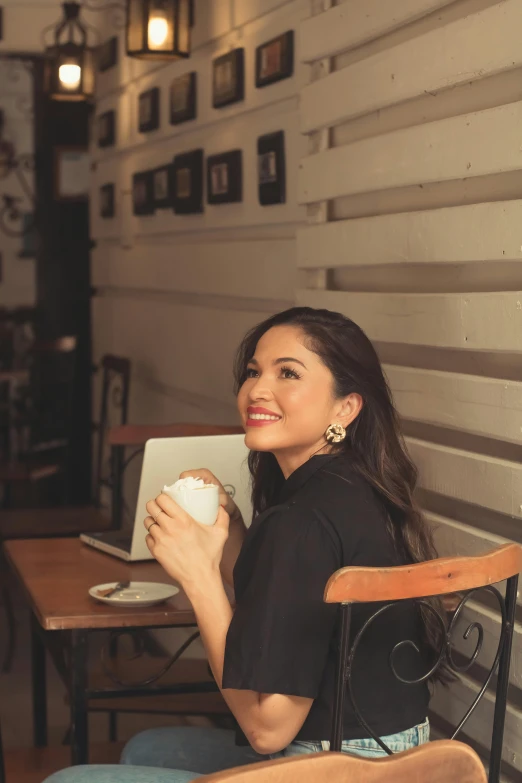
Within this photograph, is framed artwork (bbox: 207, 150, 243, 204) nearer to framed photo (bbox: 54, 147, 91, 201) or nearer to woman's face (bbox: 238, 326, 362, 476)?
woman's face (bbox: 238, 326, 362, 476)

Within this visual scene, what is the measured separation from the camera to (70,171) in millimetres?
6402

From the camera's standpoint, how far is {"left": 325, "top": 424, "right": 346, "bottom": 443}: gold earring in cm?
196

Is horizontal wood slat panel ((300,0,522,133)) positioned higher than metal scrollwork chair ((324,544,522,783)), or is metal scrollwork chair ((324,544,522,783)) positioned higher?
horizontal wood slat panel ((300,0,522,133))

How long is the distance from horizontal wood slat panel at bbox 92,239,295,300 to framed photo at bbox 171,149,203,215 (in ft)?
0.48

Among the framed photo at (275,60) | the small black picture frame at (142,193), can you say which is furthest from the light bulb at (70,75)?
the framed photo at (275,60)

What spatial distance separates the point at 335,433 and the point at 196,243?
2.56 meters

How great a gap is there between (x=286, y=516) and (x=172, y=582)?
0.86 meters

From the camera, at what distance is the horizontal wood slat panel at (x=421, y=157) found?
206cm

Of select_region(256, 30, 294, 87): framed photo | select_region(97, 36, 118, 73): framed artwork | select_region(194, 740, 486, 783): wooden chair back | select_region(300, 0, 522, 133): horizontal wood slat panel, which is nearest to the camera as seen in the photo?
select_region(194, 740, 486, 783): wooden chair back

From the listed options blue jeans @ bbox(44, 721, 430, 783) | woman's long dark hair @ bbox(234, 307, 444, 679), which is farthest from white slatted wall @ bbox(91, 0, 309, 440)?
blue jeans @ bbox(44, 721, 430, 783)

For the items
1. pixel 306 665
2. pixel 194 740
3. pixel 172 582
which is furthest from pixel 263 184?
pixel 306 665

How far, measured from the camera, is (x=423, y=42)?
2.34m

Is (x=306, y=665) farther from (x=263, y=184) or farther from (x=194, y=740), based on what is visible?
(x=263, y=184)

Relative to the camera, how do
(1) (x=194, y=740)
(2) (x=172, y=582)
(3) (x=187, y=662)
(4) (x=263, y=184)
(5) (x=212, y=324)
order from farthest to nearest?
(5) (x=212, y=324) → (4) (x=263, y=184) → (3) (x=187, y=662) → (2) (x=172, y=582) → (1) (x=194, y=740)
